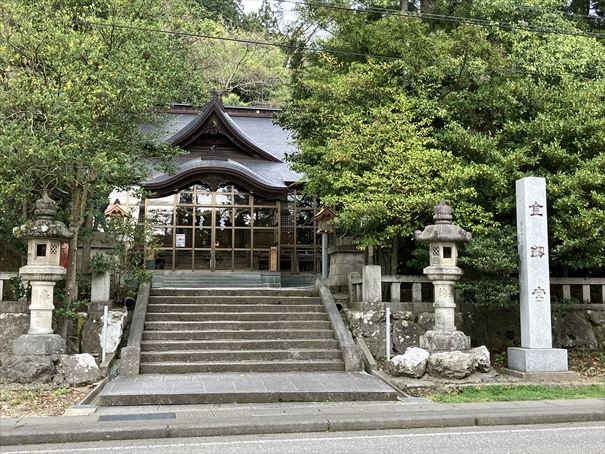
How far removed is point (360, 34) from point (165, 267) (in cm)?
1138

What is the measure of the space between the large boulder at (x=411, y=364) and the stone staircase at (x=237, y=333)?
1235 millimetres

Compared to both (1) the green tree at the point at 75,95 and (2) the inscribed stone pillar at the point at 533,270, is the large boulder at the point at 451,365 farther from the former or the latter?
(1) the green tree at the point at 75,95

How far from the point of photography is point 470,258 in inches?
435

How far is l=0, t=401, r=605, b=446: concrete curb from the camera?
6.69 m

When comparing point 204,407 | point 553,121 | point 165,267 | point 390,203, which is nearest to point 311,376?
point 204,407

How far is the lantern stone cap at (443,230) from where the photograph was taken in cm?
1055

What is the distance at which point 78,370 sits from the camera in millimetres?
9219

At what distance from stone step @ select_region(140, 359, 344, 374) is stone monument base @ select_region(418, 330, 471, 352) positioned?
5.92 feet

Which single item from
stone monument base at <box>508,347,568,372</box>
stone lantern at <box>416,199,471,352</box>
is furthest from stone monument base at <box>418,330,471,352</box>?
stone monument base at <box>508,347,568,372</box>

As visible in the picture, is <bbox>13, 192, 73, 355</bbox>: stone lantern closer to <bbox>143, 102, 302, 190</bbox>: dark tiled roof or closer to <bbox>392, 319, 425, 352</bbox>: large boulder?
<bbox>143, 102, 302, 190</bbox>: dark tiled roof

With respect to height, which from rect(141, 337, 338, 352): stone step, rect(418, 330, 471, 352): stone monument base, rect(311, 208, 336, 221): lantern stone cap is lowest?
rect(141, 337, 338, 352): stone step

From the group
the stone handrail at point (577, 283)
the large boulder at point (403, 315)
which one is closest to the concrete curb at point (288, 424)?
the large boulder at point (403, 315)

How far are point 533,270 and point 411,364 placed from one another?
3142 millimetres

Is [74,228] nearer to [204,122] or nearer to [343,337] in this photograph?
[343,337]
